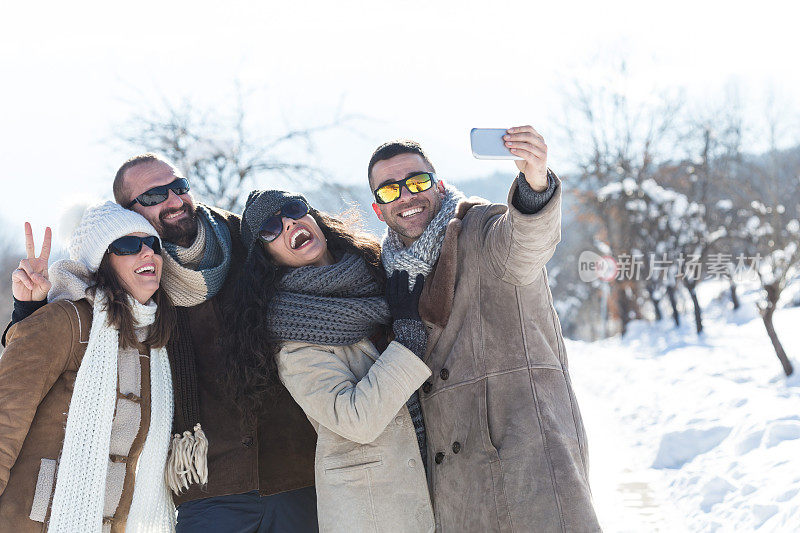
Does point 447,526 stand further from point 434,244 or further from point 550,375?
point 434,244

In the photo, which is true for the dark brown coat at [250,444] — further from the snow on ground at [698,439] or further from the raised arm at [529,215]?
the snow on ground at [698,439]

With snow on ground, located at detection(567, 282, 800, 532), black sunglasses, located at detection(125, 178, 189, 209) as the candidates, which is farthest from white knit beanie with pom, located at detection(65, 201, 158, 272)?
snow on ground, located at detection(567, 282, 800, 532)

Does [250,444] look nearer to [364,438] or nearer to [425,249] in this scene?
[364,438]

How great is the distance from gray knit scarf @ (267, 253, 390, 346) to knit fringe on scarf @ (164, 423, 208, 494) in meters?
0.69

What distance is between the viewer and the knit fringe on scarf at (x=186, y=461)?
3293 mm

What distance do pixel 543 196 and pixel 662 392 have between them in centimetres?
941

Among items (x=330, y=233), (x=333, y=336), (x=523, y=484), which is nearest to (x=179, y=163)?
(x=330, y=233)

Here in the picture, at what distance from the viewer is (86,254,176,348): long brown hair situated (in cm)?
314

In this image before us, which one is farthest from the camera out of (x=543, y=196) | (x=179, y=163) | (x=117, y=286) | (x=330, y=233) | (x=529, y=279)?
(x=179, y=163)

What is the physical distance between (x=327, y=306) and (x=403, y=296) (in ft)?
1.06

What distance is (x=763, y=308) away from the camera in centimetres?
1065

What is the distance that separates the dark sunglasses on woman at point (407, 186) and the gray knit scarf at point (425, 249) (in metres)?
0.12

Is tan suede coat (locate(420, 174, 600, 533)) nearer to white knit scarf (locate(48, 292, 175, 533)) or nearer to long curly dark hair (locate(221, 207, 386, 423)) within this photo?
long curly dark hair (locate(221, 207, 386, 423))

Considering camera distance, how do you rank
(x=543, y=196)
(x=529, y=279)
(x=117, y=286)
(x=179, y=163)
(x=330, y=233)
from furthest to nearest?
(x=179, y=163) → (x=330, y=233) → (x=117, y=286) → (x=529, y=279) → (x=543, y=196)
